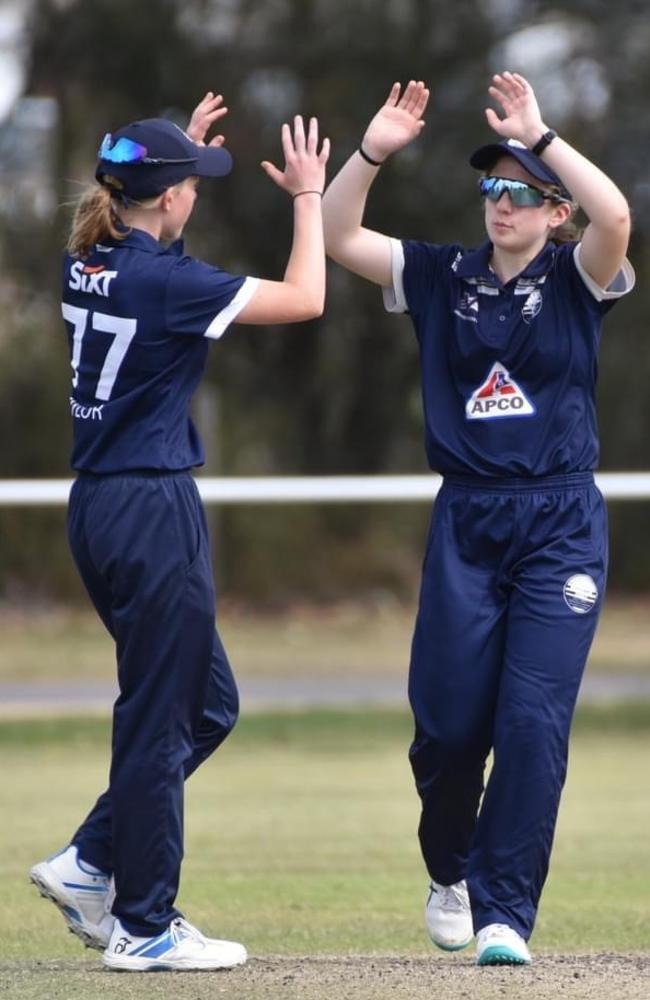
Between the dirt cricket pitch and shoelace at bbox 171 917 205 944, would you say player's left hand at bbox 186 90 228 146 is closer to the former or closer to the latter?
shoelace at bbox 171 917 205 944

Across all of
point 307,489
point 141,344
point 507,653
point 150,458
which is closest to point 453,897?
point 507,653

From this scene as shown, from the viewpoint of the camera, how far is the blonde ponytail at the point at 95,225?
5172mm

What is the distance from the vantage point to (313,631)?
20359mm

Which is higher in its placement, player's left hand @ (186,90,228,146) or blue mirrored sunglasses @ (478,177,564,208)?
player's left hand @ (186,90,228,146)

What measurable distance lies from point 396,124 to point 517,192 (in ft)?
1.46

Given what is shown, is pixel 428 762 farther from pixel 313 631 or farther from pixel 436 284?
pixel 313 631

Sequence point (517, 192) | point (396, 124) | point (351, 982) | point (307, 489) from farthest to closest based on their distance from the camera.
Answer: point (307, 489) < point (396, 124) < point (517, 192) < point (351, 982)

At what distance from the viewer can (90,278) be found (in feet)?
16.8

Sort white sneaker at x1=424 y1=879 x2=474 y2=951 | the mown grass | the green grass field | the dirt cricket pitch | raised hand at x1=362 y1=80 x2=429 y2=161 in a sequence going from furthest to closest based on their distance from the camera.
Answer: the mown grass
the green grass field
white sneaker at x1=424 y1=879 x2=474 y2=951
raised hand at x1=362 y1=80 x2=429 y2=161
the dirt cricket pitch

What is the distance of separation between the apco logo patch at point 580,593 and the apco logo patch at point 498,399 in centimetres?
47

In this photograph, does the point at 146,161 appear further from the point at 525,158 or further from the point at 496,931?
the point at 496,931

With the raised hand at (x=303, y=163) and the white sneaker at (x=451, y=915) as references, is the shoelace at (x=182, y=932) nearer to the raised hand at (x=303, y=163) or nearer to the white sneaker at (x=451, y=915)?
the white sneaker at (x=451, y=915)

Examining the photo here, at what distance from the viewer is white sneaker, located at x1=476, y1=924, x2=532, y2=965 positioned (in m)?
5.09

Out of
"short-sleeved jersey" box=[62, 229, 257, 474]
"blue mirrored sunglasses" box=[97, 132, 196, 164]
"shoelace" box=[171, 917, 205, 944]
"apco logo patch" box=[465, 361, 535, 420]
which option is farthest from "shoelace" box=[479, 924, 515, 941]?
"blue mirrored sunglasses" box=[97, 132, 196, 164]
